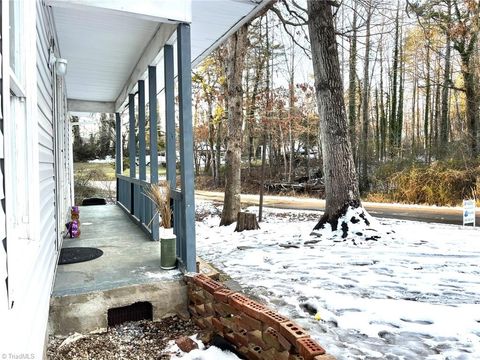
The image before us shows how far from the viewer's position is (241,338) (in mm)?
2592

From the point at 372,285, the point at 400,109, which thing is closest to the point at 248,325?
the point at 372,285

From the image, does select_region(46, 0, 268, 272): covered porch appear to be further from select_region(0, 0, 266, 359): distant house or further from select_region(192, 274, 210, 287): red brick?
select_region(192, 274, 210, 287): red brick

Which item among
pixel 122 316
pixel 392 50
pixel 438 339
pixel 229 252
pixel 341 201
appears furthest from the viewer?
pixel 392 50

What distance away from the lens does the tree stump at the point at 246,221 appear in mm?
7559

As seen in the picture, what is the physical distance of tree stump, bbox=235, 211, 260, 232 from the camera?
7559 mm

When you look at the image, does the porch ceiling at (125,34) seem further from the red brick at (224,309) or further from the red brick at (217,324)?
the red brick at (217,324)

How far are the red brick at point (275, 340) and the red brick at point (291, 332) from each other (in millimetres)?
32

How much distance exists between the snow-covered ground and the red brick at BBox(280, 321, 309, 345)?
0.51 meters

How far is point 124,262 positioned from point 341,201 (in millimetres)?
4193

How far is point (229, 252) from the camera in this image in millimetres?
5809

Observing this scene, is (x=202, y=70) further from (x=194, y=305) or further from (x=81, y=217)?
(x=194, y=305)

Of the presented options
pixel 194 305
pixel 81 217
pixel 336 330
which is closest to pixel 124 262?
pixel 194 305

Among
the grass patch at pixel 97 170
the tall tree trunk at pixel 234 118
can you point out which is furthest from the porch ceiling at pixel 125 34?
the grass patch at pixel 97 170

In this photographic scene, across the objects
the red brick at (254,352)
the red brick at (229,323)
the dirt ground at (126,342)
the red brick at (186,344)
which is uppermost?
the red brick at (229,323)
